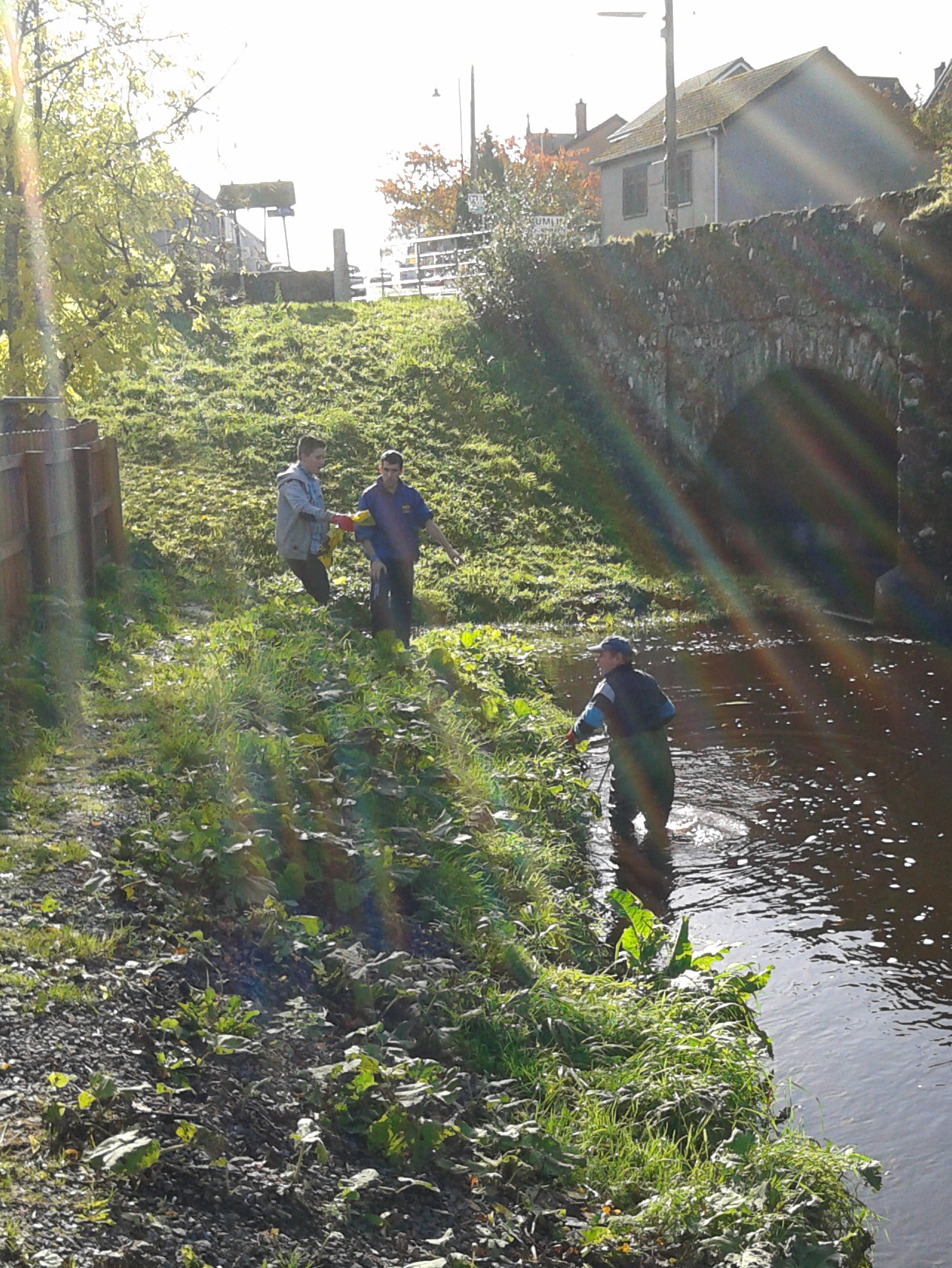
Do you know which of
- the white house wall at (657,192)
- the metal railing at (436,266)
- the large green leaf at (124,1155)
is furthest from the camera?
the white house wall at (657,192)

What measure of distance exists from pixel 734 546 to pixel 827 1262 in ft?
53.0

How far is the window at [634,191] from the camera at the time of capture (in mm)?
39250

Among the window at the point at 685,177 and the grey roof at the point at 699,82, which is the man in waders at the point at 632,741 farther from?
the grey roof at the point at 699,82

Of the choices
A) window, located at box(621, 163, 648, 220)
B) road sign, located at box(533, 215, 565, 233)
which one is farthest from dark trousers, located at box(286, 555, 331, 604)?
window, located at box(621, 163, 648, 220)

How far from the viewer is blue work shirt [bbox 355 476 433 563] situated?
1105cm

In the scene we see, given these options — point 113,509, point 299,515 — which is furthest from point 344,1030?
point 113,509

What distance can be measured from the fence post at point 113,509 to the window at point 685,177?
27306mm

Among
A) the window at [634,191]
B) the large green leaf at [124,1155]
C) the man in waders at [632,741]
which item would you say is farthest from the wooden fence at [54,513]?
the window at [634,191]

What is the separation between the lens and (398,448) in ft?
68.6

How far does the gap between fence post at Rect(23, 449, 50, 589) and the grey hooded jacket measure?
1.85m

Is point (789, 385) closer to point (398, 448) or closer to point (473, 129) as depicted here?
point (398, 448)

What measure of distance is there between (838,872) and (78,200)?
35.8 feet

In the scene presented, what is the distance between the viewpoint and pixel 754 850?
329 inches

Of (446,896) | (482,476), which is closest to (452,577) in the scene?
(482,476)
